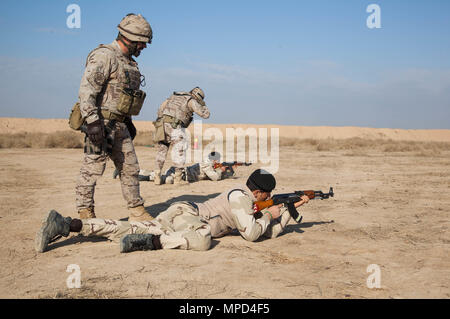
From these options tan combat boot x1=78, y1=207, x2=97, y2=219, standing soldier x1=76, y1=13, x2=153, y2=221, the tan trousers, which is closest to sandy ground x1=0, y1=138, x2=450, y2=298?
the tan trousers

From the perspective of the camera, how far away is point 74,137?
21.4m

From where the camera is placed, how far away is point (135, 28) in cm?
514

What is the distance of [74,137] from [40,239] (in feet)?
59.2

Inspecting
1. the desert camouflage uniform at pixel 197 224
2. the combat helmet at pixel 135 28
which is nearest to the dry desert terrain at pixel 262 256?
the desert camouflage uniform at pixel 197 224

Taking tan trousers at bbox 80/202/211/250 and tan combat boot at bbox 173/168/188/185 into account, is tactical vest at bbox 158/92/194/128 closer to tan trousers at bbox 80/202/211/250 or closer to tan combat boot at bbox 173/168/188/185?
tan combat boot at bbox 173/168/188/185

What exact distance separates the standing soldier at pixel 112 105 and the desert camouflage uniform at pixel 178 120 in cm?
380

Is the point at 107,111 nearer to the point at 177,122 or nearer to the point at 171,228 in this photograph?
the point at 171,228

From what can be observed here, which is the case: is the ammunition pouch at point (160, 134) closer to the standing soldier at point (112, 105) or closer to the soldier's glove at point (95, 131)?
the standing soldier at point (112, 105)

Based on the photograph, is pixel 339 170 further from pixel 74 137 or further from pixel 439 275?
pixel 74 137

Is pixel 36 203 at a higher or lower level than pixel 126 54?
lower

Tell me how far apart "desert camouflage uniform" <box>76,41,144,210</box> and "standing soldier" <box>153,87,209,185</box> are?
379 cm

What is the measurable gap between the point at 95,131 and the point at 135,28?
50.7 inches

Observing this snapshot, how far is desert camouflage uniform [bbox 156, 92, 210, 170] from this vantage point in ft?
30.1
